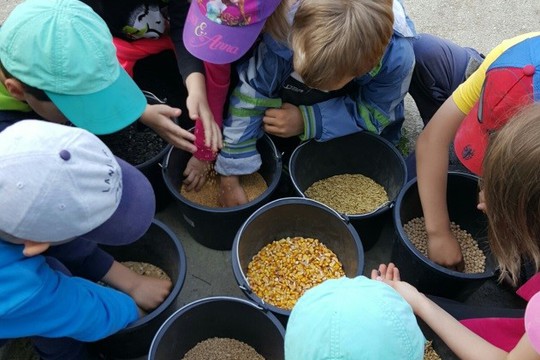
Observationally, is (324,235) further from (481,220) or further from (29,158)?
(29,158)

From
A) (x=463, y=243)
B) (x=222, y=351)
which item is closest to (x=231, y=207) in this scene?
(x=222, y=351)

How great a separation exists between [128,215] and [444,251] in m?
0.94

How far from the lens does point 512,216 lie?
46.3 inches

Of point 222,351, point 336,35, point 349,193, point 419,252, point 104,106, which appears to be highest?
point 336,35

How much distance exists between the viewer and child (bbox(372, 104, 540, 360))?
110cm

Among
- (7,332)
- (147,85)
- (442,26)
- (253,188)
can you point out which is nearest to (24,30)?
(7,332)

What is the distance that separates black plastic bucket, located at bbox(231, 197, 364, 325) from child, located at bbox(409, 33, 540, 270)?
0.79 ft

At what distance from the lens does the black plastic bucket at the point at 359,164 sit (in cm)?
181

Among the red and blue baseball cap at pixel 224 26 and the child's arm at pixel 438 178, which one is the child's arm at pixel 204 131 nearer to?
the red and blue baseball cap at pixel 224 26

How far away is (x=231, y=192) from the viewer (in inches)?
75.0

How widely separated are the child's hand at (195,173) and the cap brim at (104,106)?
0.47 m

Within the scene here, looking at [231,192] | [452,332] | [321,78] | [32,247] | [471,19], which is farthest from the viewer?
[471,19]

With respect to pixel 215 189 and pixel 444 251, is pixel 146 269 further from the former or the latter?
pixel 444 251

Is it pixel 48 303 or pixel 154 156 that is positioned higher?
pixel 48 303
